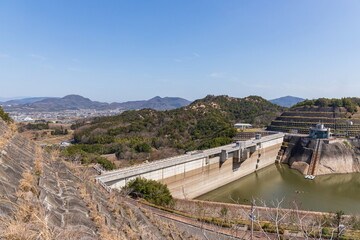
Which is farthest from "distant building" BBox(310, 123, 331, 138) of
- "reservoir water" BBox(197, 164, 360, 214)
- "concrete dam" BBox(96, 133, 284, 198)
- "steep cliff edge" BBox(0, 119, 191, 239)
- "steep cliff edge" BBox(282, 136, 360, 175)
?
"steep cliff edge" BBox(0, 119, 191, 239)

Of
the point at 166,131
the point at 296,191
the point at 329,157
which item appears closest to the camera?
the point at 296,191

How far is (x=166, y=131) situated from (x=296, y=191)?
35861 mm

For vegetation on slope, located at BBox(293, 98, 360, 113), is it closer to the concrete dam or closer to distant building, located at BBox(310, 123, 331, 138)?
distant building, located at BBox(310, 123, 331, 138)

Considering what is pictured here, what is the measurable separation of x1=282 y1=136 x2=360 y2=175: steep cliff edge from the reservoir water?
1247mm

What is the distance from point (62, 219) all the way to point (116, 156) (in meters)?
39.6

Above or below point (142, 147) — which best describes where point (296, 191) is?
below

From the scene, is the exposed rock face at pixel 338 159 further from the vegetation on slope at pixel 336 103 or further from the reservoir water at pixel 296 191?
the vegetation on slope at pixel 336 103

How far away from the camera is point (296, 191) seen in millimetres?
30000

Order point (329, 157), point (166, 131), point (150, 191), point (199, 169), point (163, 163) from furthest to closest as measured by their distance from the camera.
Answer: point (166, 131)
point (329, 157)
point (199, 169)
point (163, 163)
point (150, 191)

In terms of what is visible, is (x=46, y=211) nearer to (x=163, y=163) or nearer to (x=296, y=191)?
(x=163, y=163)

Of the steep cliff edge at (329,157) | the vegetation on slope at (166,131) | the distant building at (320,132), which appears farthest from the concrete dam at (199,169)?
the distant building at (320,132)

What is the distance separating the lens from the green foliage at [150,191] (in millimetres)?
19547

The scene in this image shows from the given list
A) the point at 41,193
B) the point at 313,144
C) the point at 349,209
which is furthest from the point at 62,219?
the point at 313,144

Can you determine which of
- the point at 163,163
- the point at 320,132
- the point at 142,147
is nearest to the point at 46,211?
the point at 163,163
